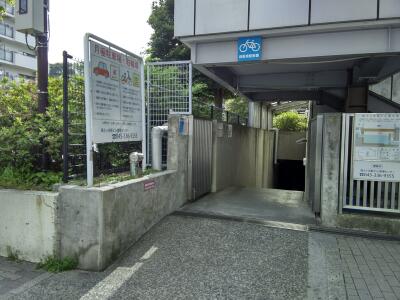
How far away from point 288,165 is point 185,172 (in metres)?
15.0

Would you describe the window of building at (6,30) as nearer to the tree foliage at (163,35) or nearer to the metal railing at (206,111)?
the tree foliage at (163,35)

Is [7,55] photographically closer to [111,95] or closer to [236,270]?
[111,95]

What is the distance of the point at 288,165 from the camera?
2056cm

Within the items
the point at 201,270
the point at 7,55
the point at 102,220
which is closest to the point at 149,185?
the point at 102,220

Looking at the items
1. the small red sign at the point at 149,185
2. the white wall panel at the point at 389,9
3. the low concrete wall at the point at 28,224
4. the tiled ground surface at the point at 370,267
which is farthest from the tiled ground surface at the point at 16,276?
the white wall panel at the point at 389,9

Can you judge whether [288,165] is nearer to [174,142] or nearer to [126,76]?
[174,142]

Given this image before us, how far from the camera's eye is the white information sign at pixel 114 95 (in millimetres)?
4344

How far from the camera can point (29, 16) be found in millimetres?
4930

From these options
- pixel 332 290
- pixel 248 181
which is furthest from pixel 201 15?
pixel 248 181

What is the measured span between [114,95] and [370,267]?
4.07 m

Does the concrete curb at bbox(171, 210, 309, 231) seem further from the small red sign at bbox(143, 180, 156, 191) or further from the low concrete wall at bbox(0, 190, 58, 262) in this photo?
the low concrete wall at bbox(0, 190, 58, 262)

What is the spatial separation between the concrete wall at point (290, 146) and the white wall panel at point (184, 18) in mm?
13779

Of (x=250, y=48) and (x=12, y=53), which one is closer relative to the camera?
(x=250, y=48)

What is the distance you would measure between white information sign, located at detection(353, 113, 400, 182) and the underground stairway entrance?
1282 mm
